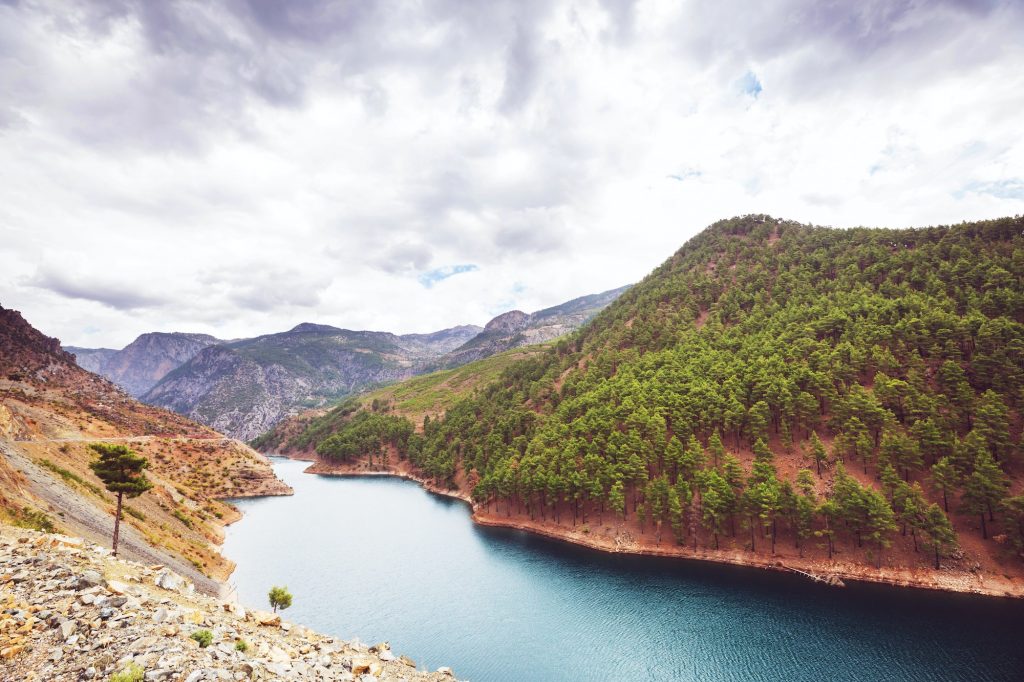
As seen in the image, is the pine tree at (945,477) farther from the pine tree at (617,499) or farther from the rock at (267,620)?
the rock at (267,620)

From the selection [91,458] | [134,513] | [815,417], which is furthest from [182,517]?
[815,417]

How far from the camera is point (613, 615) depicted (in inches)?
2283

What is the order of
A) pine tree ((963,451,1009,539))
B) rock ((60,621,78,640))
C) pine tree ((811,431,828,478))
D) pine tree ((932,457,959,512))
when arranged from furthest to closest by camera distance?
pine tree ((811,431,828,478)), pine tree ((932,457,959,512)), pine tree ((963,451,1009,539)), rock ((60,621,78,640))

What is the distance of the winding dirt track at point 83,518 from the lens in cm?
4418

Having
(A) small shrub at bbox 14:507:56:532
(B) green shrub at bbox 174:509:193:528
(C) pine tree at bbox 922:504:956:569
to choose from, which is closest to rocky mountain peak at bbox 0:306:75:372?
(B) green shrub at bbox 174:509:193:528

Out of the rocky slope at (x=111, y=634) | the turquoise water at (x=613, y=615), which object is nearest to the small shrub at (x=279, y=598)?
the turquoise water at (x=613, y=615)

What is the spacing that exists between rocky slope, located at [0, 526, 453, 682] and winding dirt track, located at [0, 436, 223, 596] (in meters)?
20.1

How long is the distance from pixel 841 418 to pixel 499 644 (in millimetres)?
73688

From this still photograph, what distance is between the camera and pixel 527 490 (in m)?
101

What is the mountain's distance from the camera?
47.0m

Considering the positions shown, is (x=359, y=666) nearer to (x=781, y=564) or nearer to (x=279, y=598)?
(x=279, y=598)

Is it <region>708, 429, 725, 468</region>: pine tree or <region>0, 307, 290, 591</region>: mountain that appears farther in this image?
<region>708, 429, 725, 468</region>: pine tree

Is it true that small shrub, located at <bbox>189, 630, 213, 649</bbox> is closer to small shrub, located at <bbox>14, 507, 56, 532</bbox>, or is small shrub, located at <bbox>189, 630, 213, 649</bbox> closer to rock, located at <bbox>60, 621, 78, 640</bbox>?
rock, located at <bbox>60, 621, 78, 640</bbox>

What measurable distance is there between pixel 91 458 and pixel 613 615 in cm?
8755
